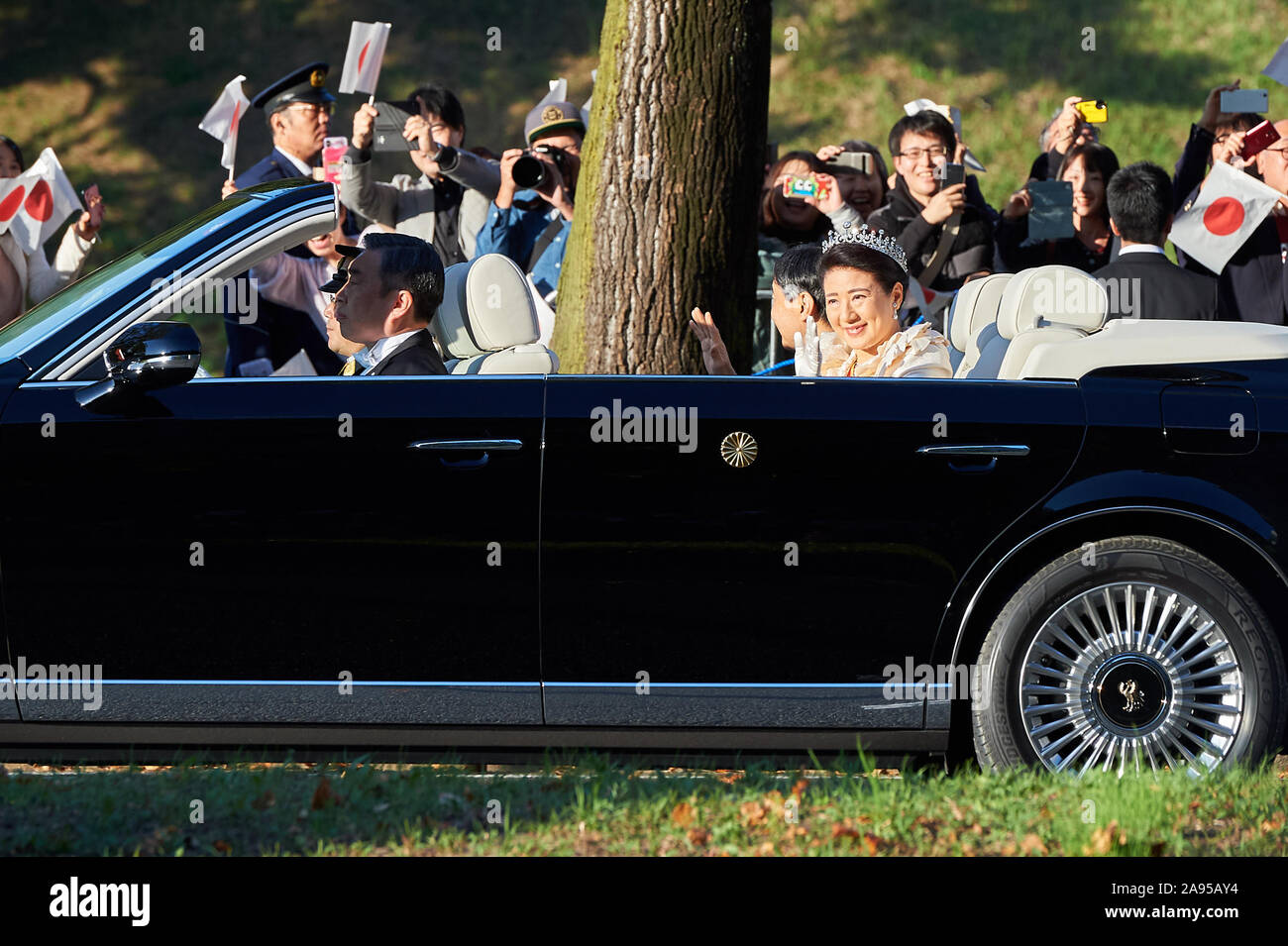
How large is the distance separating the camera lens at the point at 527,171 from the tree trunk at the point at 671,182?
1417 mm

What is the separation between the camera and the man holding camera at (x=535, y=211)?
325 inches

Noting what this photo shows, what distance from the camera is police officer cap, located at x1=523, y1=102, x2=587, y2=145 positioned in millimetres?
9016

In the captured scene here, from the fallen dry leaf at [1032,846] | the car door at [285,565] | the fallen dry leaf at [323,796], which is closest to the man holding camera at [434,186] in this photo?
the car door at [285,565]

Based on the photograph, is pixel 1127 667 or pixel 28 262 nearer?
pixel 1127 667

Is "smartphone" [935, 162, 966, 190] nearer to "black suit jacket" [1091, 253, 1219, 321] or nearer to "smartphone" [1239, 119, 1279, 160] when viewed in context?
"black suit jacket" [1091, 253, 1219, 321]

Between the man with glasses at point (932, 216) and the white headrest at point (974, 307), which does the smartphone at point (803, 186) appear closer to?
the man with glasses at point (932, 216)

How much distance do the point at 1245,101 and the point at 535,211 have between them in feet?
12.3

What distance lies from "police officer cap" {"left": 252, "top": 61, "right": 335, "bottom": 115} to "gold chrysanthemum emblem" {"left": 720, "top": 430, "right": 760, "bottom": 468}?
4.87m

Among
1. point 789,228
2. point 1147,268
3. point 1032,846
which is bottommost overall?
point 1032,846

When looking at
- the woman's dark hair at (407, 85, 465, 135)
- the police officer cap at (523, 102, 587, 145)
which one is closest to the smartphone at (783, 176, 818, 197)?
the police officer cap at (523, 102, 587, 145)

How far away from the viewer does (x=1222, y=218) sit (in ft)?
26.0

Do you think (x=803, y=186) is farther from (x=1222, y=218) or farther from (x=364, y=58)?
(x=364, y=58)

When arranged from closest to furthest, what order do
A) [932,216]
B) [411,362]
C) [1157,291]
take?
[411,362], [1157,291], [932,216]

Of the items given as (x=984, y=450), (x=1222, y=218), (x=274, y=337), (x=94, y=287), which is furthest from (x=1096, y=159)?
(x=94, y=287)
